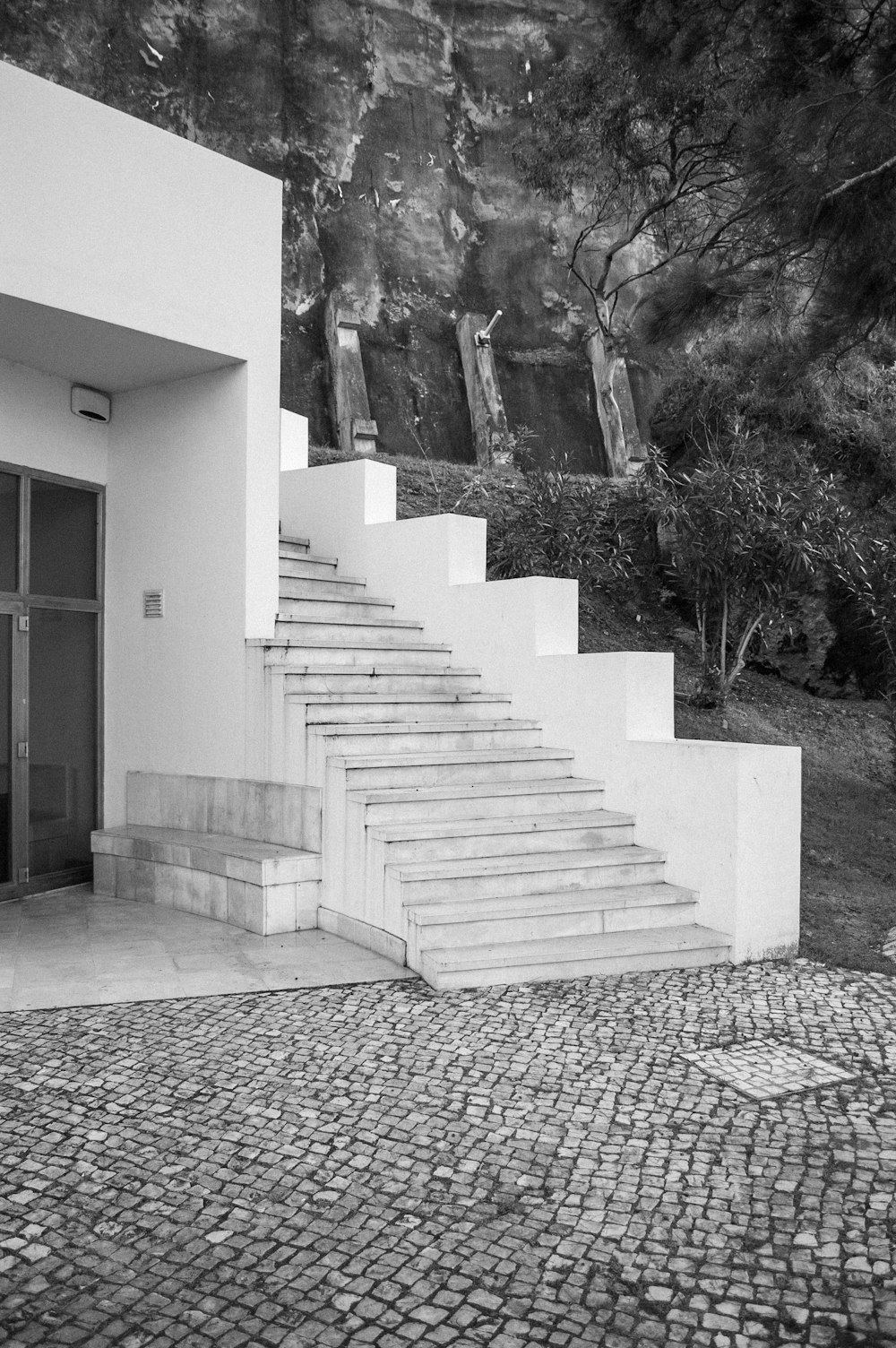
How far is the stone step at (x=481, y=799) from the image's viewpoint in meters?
6.16

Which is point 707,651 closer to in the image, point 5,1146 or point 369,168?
point 5,1146

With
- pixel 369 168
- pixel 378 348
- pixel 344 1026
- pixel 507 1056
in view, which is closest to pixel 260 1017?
pixel 344 1026

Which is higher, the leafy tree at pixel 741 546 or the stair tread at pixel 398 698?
the leafy tree at pixel 741 546

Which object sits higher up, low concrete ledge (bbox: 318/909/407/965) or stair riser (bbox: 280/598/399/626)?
stair riser (bbox: 280/598/399/626)

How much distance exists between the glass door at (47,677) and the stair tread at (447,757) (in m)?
2.26

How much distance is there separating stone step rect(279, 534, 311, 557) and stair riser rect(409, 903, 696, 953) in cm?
443

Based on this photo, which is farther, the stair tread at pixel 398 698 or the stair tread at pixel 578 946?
the stair tread at pixel 398 698

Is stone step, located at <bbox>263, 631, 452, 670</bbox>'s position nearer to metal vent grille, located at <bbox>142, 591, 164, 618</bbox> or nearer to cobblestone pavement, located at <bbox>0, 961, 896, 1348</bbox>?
metal vent grille, located at <bbox>142, 591, 164, 618</bbox>

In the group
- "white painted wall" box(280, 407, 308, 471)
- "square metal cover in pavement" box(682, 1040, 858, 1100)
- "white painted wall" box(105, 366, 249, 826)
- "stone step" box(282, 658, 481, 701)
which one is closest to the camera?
"square metal cover in pavement" box(682, 1040, 858, 1100)

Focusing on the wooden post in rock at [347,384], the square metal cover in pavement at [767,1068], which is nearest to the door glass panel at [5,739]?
the square metal cover in pavement at [767,1068]

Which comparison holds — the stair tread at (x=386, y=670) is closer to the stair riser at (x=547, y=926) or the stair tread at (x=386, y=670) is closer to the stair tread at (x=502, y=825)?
the stair tread at (x=502, y=825)

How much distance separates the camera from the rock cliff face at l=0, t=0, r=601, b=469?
22.8 m

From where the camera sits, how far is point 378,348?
23531 mm

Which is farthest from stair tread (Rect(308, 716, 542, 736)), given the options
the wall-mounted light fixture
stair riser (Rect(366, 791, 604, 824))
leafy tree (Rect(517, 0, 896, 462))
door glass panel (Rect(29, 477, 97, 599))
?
leafy tree (Rect(517, 0, 896, 462))
